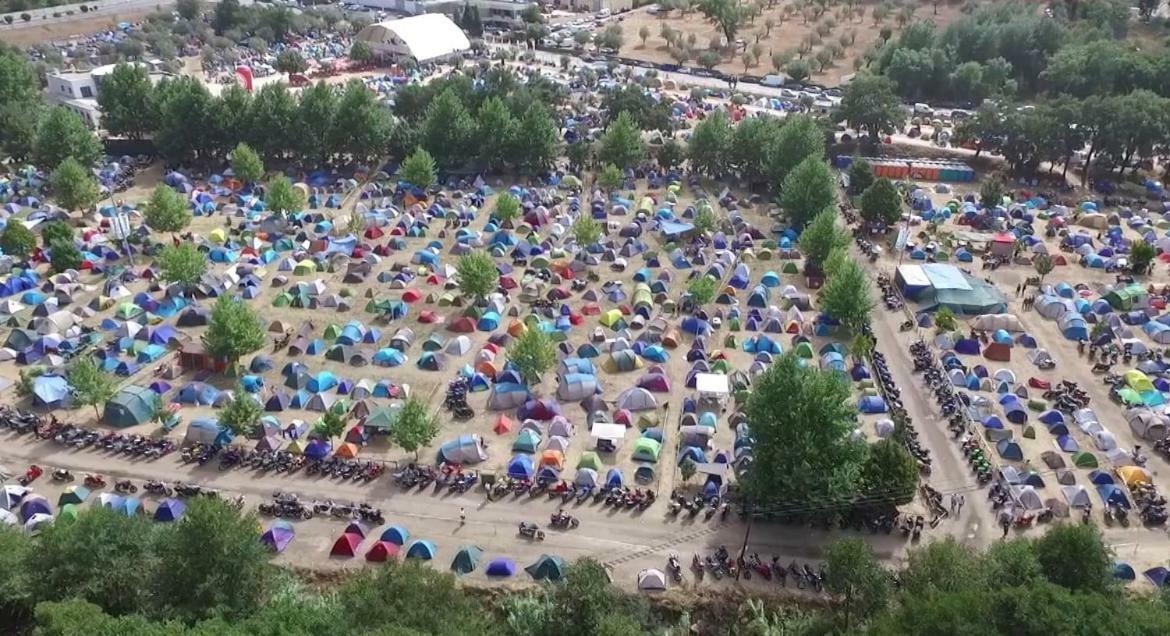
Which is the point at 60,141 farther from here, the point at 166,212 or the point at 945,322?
the point at 945,322

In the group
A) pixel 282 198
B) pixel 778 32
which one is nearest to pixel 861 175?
pixel 282 198

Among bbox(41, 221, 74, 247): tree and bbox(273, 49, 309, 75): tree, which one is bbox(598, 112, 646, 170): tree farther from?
bbox(273, 49, 309, 75): tree

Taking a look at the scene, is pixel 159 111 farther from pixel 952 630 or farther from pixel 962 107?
pixel 962 107

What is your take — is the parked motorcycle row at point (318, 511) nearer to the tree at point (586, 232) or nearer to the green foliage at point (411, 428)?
the green foliage at point (411, 428)

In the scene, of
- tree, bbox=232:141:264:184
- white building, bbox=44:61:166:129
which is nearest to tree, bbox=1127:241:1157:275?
tree, bbox=232:141:264:184

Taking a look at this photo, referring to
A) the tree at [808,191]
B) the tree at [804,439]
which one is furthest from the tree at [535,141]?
the tree at [804,439]

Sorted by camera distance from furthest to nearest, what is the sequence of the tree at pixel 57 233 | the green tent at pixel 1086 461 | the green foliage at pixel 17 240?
1. the tree at pixel 57 233
2. the green foliage at pixel 17 240
3. the green tent at pixel 1086 461
